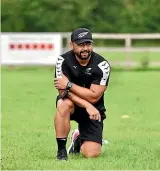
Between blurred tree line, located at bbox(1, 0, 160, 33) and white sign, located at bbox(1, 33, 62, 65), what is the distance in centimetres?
1665

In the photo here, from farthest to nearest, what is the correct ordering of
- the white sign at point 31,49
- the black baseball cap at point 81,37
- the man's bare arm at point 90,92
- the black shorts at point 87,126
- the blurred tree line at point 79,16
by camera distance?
the blurred tree line at point 79,16 < the white sign at point 31,49 < the black shorts at point 87,126 < the man's bare arm at point 90,92 < the black baseball cap at point 81,37

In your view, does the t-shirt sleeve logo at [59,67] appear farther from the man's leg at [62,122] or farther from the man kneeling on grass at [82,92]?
the man's leg at [62,122]

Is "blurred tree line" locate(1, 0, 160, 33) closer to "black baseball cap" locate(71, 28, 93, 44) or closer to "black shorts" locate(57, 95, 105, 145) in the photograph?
"black shorts" locate(57, 95, 105, 145)

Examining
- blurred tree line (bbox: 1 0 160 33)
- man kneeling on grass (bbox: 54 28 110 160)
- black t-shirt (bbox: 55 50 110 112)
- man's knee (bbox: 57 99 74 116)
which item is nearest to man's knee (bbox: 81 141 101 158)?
man kneeling on grass (bbox: 54 28 110 160)

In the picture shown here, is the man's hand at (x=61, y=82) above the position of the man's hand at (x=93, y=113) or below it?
above

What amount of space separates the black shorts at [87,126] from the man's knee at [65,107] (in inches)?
8.3

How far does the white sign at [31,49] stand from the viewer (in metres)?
27.9

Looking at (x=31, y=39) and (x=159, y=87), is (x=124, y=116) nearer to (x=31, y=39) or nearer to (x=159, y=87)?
(x=159, y=87)

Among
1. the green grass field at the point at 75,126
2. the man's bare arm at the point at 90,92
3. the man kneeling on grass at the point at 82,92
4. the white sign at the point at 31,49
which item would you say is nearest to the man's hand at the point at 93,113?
the man kneeling on grass at the point at 82,92

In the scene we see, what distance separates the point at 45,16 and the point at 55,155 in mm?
39519

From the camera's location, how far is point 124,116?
13.2m

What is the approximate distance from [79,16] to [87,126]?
41546mm

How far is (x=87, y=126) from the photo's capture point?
28.7 ft

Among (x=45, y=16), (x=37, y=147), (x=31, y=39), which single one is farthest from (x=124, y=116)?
(x=45, y=16)
